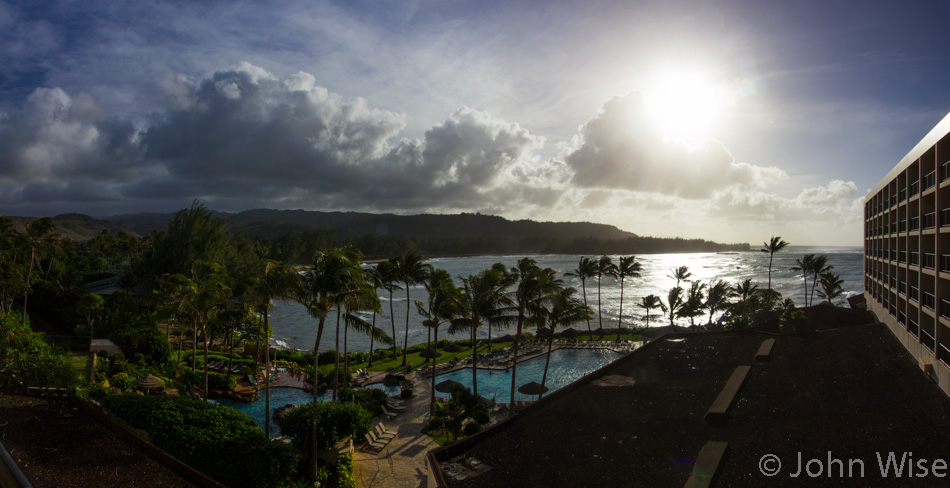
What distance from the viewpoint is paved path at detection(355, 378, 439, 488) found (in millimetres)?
20703

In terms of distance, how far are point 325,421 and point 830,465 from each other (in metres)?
18.1

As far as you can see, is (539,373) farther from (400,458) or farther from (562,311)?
(400,458)

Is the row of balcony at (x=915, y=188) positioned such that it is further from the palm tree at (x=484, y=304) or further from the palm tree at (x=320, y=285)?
the palm tree at (x=320, y=285)

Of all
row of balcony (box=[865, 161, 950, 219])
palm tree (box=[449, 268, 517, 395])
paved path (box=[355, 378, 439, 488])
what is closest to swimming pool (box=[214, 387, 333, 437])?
paved path (box=[355, 378, 439, 488])

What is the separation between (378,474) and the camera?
70.0ft

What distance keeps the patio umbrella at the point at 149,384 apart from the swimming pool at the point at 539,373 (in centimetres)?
1726

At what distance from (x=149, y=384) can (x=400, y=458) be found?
14068mm

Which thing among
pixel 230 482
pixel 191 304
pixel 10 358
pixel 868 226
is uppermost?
pixel 868 226

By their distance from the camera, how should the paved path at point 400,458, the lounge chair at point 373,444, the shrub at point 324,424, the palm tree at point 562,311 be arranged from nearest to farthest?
1. the shrub at point 324,424
2. the paved path at point 400,458
3. the lounge chair at point 373,444
4. the palm tree at point 562,311

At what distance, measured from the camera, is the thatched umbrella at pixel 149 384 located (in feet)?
83.6

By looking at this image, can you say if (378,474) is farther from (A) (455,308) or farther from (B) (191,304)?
(B) (191,304)

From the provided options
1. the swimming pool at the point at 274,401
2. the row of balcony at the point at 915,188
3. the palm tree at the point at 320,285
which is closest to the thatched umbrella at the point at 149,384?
the swimming pool at the point at 274,401

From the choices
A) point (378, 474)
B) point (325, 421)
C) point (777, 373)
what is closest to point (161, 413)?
point (325, 421)

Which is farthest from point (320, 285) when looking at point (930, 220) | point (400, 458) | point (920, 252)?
point (920, 252)
